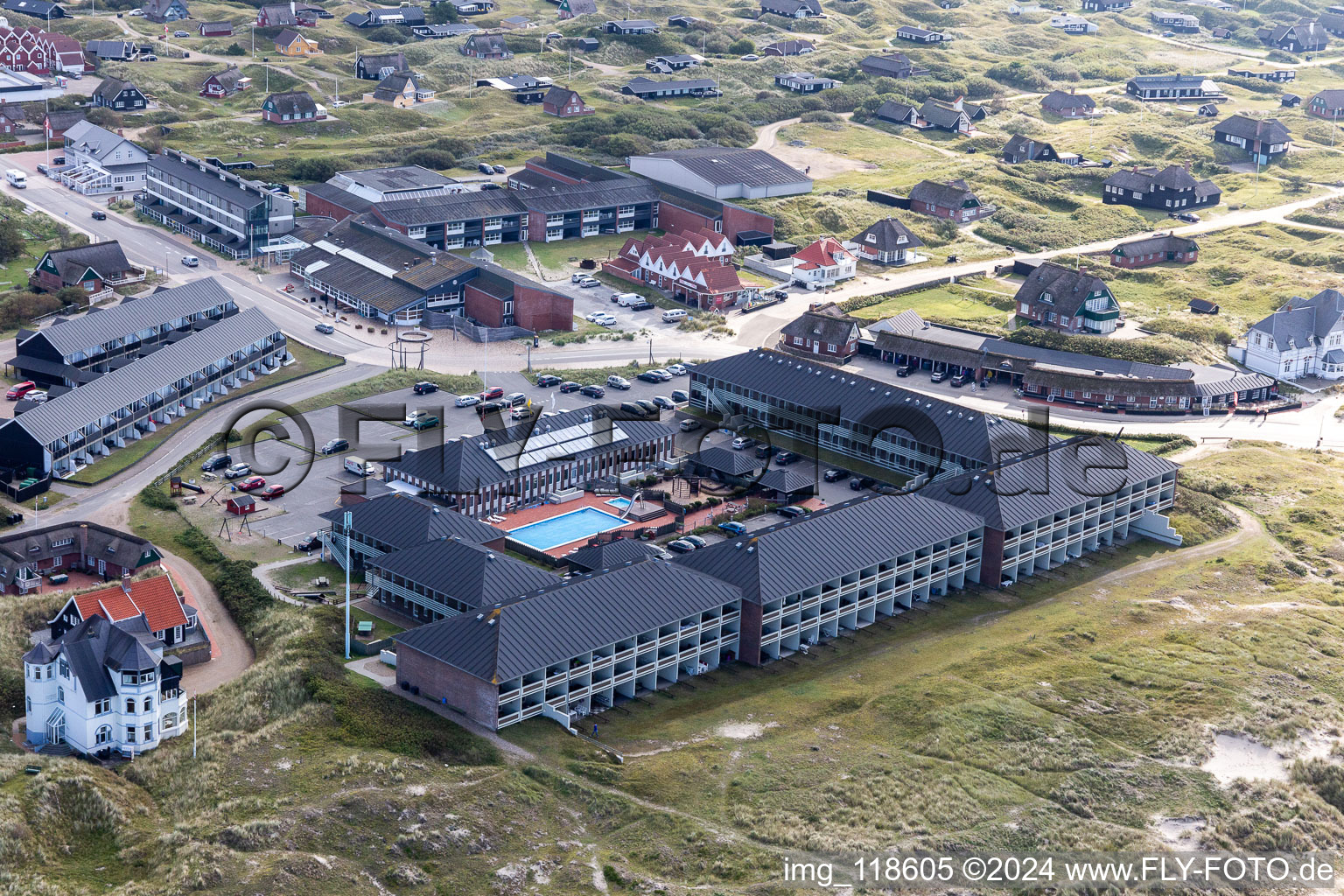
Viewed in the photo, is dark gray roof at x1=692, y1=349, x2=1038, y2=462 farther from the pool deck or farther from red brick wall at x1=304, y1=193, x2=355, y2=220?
red brick wall at x1=304, y1=193, x2=355, y2=220

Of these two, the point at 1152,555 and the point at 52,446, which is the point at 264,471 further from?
the point at 1152,555

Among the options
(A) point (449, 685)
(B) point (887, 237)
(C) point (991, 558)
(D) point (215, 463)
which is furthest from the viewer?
(B) point (887, 237)

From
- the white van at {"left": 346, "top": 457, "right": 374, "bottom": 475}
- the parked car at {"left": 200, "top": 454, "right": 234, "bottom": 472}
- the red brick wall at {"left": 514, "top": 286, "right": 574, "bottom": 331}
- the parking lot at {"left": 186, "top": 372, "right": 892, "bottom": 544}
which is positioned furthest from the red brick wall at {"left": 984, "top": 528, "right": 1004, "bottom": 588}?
the red brick wall at {"left": 514, "top": 286, "right": 574, "bottom": 331}

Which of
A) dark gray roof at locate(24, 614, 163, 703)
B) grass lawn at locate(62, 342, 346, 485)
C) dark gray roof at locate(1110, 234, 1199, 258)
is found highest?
dark gray roof at locate(1110, 234, 1199, 258)

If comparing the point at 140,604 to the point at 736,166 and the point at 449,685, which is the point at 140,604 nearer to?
the point at 449,685

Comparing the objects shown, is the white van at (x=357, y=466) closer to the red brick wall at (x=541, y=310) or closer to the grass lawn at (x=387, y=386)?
the grass lawn at (x=387, y=386)

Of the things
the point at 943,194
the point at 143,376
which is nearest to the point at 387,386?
the point at 143,376
